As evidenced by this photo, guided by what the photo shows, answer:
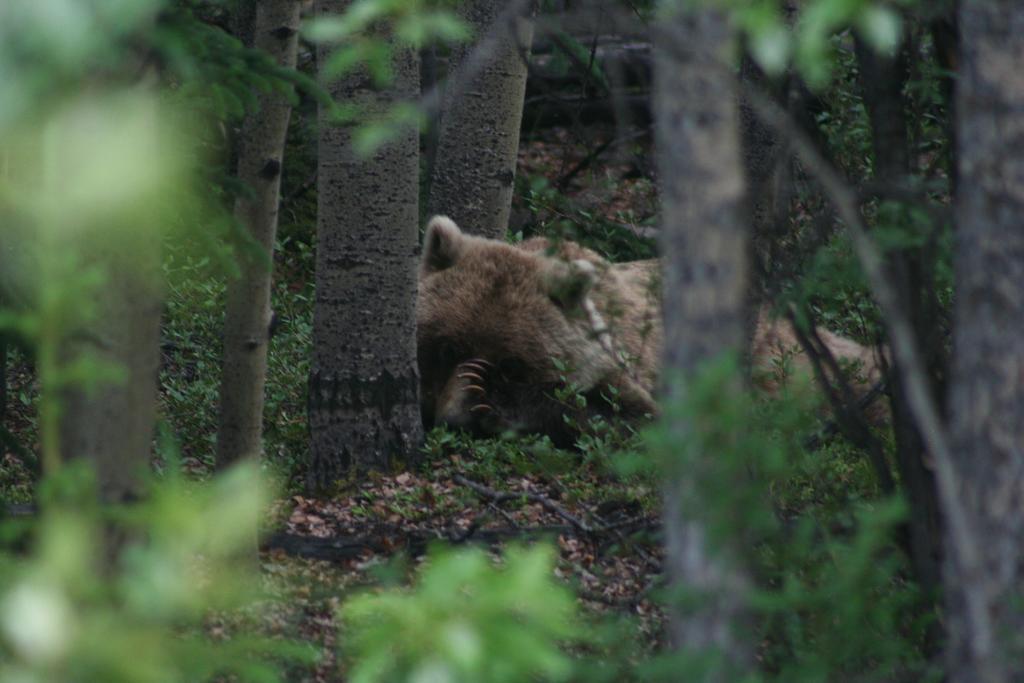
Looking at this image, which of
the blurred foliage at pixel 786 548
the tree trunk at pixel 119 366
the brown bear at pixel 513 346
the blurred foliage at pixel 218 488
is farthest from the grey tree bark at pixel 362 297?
the tree trunk at pixel 119 366

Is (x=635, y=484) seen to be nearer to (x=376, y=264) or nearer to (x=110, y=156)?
(x=376, y=264)

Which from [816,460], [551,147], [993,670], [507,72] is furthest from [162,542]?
[551,147]

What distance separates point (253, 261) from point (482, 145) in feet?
13.3

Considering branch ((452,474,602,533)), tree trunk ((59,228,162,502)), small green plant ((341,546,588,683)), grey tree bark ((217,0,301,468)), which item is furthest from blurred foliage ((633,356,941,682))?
grey tree bark ((217,0,301,468))

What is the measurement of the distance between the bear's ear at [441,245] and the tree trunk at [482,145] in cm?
59

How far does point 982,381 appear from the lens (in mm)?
A: 2527

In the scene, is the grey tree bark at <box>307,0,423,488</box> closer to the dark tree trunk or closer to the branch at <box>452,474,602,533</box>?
the branch at <box>452,474,602,533</box>

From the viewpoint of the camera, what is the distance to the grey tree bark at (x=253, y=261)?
454 cm

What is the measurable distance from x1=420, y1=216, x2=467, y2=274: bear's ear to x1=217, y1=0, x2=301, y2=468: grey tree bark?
114 inches

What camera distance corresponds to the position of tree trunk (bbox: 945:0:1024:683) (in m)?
2.51

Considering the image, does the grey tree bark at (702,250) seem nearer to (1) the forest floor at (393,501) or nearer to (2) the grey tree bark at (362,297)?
(1) the forest floor at (393,501)

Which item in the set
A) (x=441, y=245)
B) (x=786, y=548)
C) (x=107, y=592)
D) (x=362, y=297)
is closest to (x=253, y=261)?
(x=362, y=297)

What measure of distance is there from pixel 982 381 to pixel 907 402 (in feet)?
3.09

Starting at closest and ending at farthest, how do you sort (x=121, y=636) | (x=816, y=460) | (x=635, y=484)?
1. (x=121, y=636)
2. (x=816, y=460)
3. (x=635, y=484)
